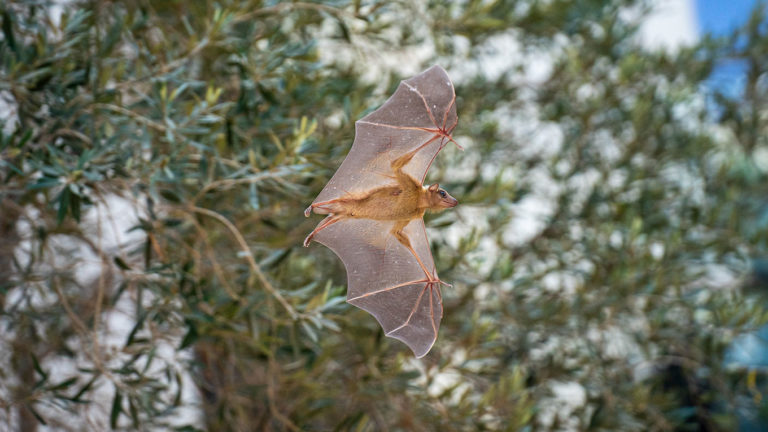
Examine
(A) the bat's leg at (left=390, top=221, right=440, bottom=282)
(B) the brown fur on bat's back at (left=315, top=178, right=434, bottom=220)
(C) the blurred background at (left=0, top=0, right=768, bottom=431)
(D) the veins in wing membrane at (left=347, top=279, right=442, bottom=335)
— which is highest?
(B) the brown fur on bat's back at (left=315, top=178, right=434, bottom=220)

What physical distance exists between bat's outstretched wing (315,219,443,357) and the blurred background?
16.8 inches

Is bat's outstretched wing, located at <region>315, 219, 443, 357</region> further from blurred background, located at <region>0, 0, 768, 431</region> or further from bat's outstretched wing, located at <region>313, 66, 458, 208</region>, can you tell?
blurred background, located at <region>0, 0, 768, 431</region>

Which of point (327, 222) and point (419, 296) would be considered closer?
point (327, 222)

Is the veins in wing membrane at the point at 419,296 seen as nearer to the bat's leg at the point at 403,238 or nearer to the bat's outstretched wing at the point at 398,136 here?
the bat's leg at the point at 403,238

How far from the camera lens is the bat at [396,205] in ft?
3.35

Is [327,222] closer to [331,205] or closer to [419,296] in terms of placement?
[331,205]

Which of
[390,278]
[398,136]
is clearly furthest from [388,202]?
[390,278]

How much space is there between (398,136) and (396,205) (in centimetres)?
12

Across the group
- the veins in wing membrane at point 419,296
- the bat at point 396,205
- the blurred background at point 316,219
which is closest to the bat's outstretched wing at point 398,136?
the bat at point 396,205

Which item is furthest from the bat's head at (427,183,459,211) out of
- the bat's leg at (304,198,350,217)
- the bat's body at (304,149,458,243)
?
the bat's leg at (304,198,350,217)

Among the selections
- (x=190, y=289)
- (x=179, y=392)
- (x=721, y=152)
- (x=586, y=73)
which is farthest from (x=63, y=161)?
(x=721, y=152)

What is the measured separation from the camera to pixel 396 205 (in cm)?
104

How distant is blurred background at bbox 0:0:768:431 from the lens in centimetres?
168

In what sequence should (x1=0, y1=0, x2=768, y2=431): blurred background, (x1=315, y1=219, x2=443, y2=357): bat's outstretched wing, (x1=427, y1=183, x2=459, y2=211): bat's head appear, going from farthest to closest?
(x1=0, y1=0, x2=768, y2=431): blurred background → (x1=315, y1=219, x2=443, y2=357): bat's outstretched wing → (x1=427, y1=183, x2=459, y2=211): bat's head
